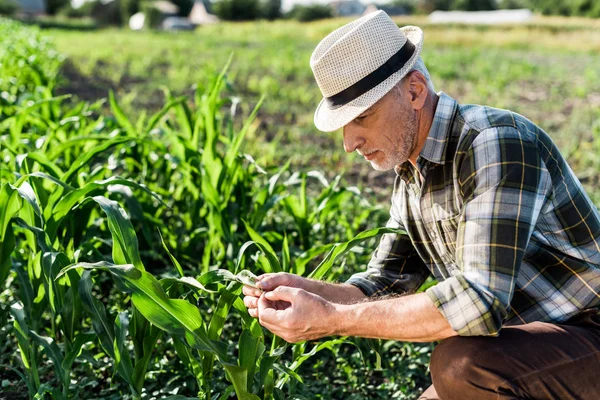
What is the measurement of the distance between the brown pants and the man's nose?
55cm

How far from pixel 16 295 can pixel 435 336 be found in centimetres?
197

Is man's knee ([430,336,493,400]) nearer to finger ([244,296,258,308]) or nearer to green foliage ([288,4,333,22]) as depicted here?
finger ([244,296,258,308])

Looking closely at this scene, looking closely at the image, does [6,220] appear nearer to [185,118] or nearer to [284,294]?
[284,294]

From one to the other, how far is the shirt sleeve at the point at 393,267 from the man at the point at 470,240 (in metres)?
0.22

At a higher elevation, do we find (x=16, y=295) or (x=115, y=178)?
(x=115, y=178)

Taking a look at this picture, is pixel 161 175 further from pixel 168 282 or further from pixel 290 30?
pixel 290 30

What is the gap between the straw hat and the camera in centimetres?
185

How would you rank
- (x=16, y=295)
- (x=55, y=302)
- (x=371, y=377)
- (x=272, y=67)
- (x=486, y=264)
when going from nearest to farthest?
(x=486, y=264) → (x=55, y=302) → (x=371, y=377) → (x=16, y=295) → (x=272, y=67)

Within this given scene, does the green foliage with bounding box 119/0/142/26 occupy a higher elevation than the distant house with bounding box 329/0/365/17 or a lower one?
higher

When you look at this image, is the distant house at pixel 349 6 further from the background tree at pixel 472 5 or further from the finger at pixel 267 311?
the finger at pixel 267 311

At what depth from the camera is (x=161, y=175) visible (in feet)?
12.1

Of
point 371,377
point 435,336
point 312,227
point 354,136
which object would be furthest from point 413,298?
point 312,227

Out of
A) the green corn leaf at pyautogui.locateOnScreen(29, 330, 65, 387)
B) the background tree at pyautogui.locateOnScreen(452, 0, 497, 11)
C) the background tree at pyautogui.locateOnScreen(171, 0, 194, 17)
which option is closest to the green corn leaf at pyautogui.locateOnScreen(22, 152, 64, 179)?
the green corn leaf at pyautogui.locateOnScreen(29, 330, 65, 387)

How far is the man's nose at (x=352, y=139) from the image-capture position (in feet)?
6.34
